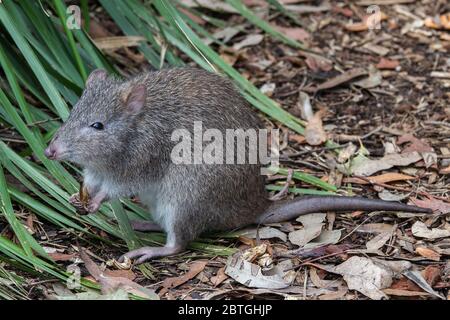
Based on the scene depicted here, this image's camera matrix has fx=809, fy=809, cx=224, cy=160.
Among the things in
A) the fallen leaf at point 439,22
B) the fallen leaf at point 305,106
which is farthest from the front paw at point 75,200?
the fallen leaf at point 439,22

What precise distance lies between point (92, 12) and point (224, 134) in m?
2.98

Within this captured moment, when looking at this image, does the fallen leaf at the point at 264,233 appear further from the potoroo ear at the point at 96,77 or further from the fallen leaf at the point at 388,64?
the fallen leaf at the point at 388,64

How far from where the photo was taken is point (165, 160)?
16.9 feet

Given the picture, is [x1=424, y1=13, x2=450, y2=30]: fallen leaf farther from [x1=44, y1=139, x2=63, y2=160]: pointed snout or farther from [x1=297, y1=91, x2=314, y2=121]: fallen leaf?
[x1=44, y1=139, x2=63, y2=160]: pointed snout

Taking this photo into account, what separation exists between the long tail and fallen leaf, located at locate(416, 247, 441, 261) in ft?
0.87

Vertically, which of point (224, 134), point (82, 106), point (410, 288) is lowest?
point (410, 288)

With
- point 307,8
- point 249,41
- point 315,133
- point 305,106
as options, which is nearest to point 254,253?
point 315,133

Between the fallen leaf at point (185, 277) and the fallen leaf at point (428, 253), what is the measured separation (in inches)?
52.0

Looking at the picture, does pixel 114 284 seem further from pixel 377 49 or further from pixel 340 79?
pixel 377 49

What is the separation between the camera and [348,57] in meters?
7.51

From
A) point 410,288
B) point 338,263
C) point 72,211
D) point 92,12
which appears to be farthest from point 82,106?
point 92,12

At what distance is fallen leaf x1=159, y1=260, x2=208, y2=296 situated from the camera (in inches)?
189

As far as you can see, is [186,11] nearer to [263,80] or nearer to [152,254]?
[263,80]

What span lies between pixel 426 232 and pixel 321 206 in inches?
27.1
